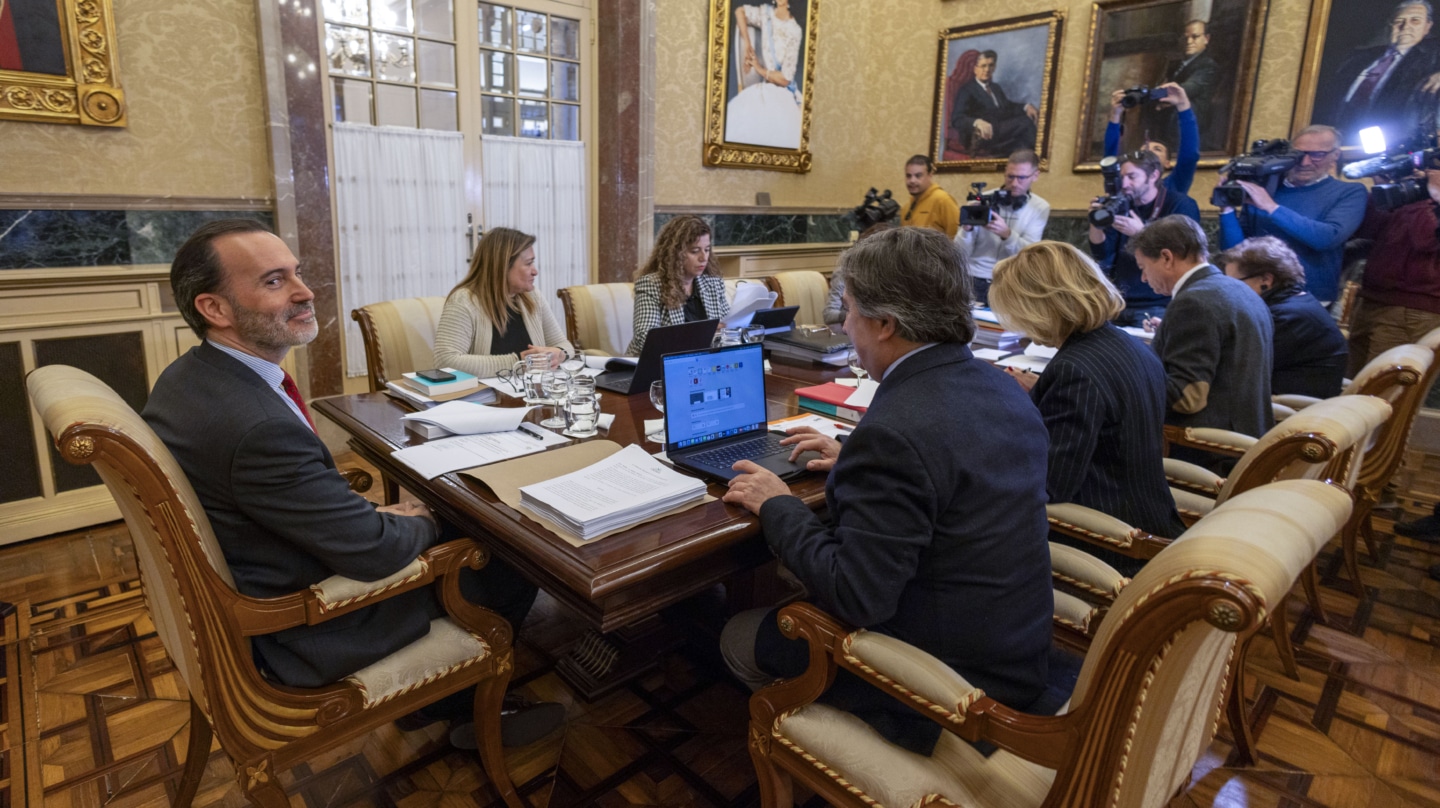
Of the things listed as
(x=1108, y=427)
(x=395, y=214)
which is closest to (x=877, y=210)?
(x=395, y=214)

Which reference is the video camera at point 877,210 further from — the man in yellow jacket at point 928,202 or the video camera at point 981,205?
the video camera at point 981,205

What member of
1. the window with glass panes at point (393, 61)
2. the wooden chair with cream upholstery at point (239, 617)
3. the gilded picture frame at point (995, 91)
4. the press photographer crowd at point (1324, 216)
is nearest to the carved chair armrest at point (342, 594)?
the wooden chair with cream upholstery at point (239, 617)

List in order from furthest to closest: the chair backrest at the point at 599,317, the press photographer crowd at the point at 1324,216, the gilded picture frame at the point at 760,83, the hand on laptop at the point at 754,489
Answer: the gilded picture frame at the point at 760,83 < the press photographer crowd at the point at 1324,216 < the chair backrest at the point at 599,317 < the hand on laptop at the point at 754,489

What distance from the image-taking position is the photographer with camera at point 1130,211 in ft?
12.2

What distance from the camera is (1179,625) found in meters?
0.84

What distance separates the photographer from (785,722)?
4.15ft

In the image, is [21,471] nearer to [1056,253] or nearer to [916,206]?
[1056,253]

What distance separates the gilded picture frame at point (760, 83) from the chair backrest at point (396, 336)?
113 inches

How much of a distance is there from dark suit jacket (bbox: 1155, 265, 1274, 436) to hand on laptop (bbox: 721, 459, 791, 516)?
1.58m

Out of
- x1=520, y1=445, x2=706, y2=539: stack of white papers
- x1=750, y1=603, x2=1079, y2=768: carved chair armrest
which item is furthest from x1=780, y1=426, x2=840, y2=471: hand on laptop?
x1=750, y1=603, x2=1079, y2=768: carved chair armrest

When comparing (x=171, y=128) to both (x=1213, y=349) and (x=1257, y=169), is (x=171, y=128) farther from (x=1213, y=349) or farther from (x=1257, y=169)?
(x=1257, y=169)

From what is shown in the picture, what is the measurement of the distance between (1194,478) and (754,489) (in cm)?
149

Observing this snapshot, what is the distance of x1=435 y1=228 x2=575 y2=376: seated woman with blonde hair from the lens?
105 inches

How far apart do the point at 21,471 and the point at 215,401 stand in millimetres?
2431
